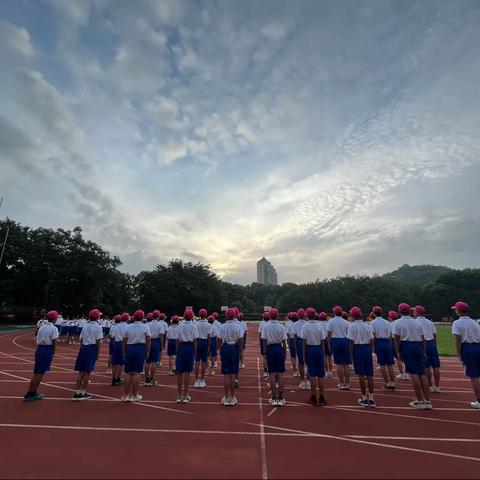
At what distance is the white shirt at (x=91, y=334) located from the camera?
8.92 metres

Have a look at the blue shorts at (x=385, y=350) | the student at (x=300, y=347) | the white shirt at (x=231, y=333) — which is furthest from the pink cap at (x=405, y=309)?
the white shirt at (x=231, y=333)

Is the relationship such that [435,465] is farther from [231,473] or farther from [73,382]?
[73,382]

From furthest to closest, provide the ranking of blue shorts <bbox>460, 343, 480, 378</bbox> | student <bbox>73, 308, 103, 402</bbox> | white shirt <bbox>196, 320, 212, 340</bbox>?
white shirt <bbox>196, 320, 212, 340</bbox>
student <bbox>73, 308, 103, 402</bbox>
blue shorts <bbox>460, 343, 480, 378</bbox>

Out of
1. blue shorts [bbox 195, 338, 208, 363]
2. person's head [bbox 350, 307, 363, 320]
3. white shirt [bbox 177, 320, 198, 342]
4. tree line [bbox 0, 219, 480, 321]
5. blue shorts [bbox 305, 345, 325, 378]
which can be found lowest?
blue shorts [bbox 305, 345, 325, 378]

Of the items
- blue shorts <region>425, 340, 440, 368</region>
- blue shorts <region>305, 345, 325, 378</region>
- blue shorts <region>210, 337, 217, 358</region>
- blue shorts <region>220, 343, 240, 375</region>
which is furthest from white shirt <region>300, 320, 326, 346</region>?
blue shorts <region>210, 337, 217, 358</region>

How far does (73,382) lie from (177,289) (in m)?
47.7

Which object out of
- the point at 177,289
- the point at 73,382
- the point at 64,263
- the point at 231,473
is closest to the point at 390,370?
the point at 231,473

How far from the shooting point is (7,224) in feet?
162

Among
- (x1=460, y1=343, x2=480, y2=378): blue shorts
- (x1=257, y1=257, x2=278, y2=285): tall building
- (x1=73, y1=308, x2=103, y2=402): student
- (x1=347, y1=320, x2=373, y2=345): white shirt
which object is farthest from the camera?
(x1=257, y1=257, x2=278, y2=285): tall building

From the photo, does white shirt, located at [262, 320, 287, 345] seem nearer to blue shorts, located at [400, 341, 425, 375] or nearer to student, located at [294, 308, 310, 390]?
student, located at [294, 308, 310, 390]

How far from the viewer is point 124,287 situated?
5284 centimetres

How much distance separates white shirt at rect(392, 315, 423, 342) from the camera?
8.07 m

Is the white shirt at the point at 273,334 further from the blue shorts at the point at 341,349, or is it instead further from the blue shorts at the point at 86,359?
the blue shorts at the point at 86,359

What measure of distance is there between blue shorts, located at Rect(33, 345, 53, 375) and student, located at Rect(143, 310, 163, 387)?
286 centimetres
